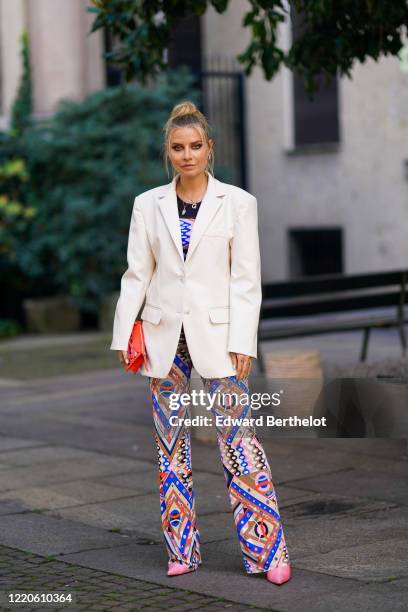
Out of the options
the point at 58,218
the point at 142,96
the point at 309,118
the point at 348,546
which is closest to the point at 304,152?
the point at 309,118

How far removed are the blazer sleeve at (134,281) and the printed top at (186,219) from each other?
0.17 metres

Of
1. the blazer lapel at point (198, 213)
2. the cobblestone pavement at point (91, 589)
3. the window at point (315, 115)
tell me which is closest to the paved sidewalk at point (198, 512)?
the cobblestone pavement at point (91, 589)

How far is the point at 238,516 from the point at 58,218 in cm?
1104

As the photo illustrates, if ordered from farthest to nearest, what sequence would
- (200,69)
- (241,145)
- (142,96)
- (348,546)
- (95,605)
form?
(200,69), (241,145), (142,96), (348,546), (95,605)

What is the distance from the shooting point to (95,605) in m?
4.47

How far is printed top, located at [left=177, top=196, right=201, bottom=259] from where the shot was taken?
482 cm

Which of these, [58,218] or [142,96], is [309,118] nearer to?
[142,96]

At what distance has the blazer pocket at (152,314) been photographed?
4840 millimetres

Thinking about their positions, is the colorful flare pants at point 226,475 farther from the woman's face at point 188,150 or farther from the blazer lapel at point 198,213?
the woman's face at point 188,150

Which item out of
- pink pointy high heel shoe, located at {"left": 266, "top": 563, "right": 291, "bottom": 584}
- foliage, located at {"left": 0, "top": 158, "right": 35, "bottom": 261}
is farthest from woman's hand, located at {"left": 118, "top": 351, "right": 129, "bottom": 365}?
foliage, located at {"left": 0, "top": 158, "right": 35, "bottom": 261}

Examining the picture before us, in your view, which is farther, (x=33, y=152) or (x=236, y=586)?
(x=33, y=152)

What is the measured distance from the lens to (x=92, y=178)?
15414mm

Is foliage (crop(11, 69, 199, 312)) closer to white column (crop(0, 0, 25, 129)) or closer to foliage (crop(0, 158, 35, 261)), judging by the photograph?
foliage (crop(0, 158, 35, 261))

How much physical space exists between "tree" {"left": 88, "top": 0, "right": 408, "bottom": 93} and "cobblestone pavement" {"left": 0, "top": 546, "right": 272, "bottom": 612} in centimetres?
362
